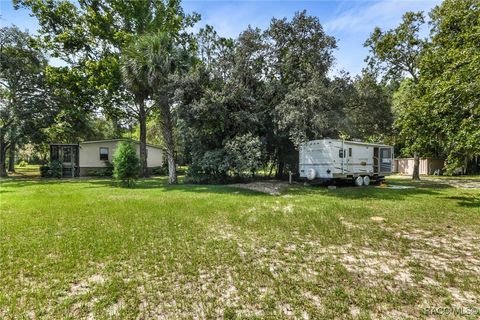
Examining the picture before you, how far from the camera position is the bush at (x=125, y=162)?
13.3 m

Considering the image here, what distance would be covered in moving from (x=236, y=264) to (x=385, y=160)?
14.6 metres

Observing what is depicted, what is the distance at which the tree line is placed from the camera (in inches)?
375

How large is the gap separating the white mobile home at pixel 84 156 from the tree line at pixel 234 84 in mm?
1347

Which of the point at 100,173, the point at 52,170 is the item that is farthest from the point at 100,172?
the point at 52,170

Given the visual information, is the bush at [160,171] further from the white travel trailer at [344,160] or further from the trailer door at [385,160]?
the trailer door at [385,160]

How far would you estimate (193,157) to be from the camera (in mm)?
15672

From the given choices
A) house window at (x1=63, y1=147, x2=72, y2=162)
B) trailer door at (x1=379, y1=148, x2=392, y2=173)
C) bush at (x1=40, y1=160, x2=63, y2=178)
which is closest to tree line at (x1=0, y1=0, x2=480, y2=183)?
trailer door at (x1=379, y1=148, x2=392, y2=173)

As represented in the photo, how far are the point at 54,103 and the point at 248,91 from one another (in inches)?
671

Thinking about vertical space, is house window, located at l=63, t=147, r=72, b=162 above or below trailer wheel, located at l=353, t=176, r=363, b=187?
above

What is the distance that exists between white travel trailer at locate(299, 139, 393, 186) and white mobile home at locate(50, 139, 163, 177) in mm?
14993

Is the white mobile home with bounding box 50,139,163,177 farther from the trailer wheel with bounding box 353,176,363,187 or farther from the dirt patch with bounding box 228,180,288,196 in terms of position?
the trailer wheel with bounding box 353,176,363,187

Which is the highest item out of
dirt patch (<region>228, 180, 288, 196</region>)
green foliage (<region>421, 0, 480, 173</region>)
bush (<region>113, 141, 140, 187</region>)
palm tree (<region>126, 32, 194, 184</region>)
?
palm tree (<region>126, 32, 194, 184</region>)

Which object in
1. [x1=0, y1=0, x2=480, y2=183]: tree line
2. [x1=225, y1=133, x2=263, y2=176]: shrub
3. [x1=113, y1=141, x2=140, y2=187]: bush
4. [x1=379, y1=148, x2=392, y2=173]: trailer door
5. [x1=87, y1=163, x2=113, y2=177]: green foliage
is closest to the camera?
[x1=0, y1=0, x2=480, y2=183]: tree line

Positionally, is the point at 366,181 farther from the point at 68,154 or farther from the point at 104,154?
the point at 68,154
